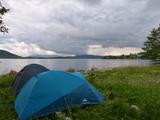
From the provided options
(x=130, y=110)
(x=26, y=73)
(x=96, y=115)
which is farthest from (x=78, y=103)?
(x=26, y=73)

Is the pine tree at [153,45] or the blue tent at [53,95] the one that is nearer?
the blue tent at [53,95]

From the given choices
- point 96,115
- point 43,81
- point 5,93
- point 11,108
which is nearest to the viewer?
point 96,115

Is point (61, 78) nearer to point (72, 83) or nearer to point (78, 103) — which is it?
point (72, 83)

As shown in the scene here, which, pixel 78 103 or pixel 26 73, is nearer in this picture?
pixel 78 103

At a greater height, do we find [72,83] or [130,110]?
[72,83]

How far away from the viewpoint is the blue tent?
39.0 feet

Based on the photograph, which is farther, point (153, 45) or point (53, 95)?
point (153, 45)

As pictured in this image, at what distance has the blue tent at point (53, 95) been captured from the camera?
11891mm

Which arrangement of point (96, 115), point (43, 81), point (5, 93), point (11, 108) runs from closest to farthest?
1. point (96, 115)
2. point (43, 81)
3. point (11, 108)
4. point (5, 93)

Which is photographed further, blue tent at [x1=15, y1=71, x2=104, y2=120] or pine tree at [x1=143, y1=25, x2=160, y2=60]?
pine tree at [x1=143, y1=25, x2=160, y2=60]

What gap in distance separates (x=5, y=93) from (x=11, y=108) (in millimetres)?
3436

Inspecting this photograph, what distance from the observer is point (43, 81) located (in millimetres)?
12664

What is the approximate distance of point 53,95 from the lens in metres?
12.1

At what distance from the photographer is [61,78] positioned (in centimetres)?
1287
